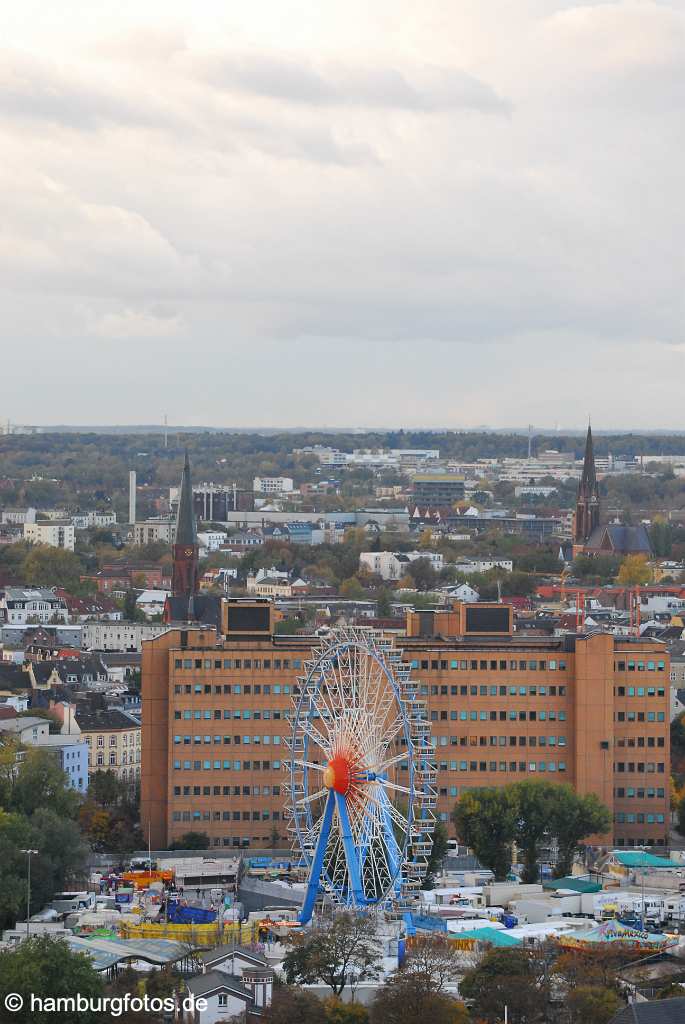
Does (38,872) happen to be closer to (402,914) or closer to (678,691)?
(402,914)

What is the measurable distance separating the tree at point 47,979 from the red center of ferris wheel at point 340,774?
57.8ft

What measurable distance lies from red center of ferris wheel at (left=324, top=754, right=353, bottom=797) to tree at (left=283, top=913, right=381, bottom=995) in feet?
Result: 27.7

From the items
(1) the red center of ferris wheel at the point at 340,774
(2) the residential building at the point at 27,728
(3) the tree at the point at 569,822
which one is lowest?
(2) the residential building at the point at 27,728

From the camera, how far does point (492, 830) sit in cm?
10019

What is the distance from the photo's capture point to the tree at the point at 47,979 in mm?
65806

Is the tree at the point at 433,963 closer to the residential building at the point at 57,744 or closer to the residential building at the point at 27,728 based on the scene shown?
the residential building at the point at 57,744

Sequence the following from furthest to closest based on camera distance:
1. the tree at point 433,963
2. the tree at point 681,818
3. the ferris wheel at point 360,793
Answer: the tree at point 681,818
the ferris wheel at point 360,793
the tree at point 433,963

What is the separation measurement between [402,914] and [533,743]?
89.3 feet

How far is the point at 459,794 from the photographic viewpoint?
11012cm

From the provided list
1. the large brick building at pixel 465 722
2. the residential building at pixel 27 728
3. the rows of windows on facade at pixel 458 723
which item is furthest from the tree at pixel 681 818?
the residential building at pixel 27 728

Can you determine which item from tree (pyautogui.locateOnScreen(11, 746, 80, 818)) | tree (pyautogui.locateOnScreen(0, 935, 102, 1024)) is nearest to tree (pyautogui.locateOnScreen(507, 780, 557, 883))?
tree (pyautogui.locateOnScreen(11, 746, 80, 818))

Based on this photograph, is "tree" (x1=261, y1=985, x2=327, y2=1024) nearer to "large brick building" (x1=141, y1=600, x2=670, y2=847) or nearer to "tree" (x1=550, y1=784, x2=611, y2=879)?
"tree" (x1=550, y1=784, x2=611, y2=879)

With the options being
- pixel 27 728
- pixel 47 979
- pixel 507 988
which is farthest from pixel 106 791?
pixel 47 979

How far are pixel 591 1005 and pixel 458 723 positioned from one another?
40.8 metres
